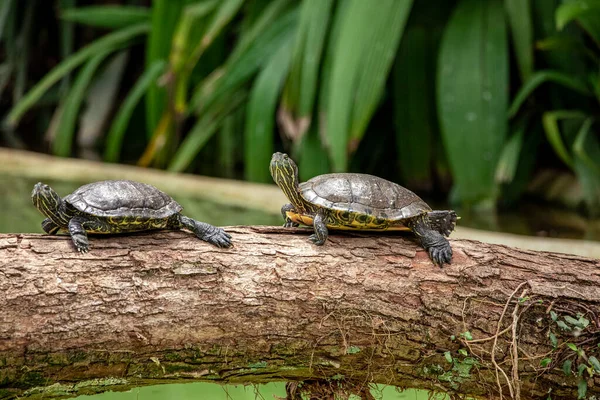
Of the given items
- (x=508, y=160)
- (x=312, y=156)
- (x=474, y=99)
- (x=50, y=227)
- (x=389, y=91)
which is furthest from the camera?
(x=389, y=91)

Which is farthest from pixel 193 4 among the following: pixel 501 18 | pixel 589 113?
pixel 589 113

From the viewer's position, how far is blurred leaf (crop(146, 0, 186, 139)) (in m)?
7.83

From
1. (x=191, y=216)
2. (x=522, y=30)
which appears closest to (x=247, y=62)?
(x=191, y=216)

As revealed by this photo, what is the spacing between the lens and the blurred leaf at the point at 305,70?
6.23 m

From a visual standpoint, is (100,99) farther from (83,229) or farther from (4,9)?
(83,229)

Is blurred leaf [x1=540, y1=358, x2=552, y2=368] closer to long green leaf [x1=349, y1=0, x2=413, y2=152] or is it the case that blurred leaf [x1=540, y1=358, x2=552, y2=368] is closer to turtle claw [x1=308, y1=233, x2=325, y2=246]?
turtle claw [x1=308, y1=233, x2=325, y2=246]

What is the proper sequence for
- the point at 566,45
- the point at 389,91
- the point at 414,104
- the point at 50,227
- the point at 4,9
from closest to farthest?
the point at 50,227, the point at 566,45, the point at 414,104, the point at 389,91, the point at 4,9

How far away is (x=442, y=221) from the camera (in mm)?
3029

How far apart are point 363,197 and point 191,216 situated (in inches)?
124

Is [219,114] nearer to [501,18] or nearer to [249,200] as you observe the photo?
[249,200]

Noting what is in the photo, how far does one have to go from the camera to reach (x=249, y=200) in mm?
6281

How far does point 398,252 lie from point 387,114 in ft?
16.8

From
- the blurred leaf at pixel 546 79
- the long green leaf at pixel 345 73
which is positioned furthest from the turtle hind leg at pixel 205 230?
the blurred leaf at pixel 546 79

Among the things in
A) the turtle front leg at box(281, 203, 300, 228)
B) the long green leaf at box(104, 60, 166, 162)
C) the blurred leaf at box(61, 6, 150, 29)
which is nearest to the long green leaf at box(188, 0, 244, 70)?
the long green leaf at box(104, 60, 166, 162)
